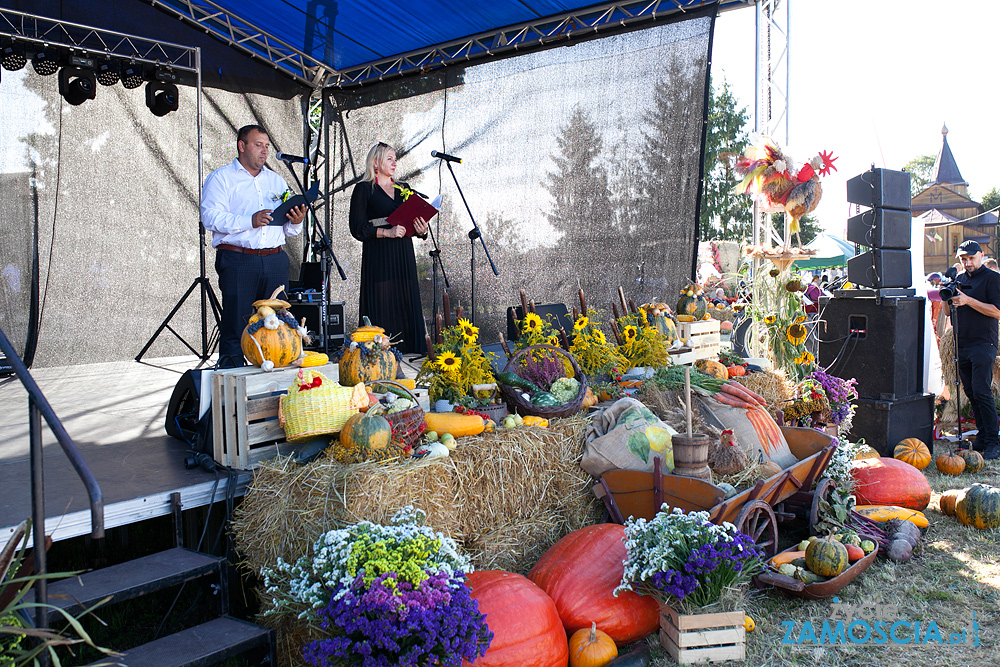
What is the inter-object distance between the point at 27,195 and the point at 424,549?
576 centimetres

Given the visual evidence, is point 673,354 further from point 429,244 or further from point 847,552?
point 429,244

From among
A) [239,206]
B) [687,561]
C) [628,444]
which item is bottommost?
[687,561]

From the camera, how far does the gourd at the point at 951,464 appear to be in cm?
444

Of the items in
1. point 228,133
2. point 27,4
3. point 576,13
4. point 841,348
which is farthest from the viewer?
point 228,133

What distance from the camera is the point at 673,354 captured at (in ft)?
13.7

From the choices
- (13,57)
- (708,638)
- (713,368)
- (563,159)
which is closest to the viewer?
(708,638)

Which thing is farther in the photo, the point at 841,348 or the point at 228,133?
the point at 228,133

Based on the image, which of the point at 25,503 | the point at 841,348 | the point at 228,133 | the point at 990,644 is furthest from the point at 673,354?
the point at 228,133

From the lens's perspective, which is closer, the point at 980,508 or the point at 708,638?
the point at 708,638

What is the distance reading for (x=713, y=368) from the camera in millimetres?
4039

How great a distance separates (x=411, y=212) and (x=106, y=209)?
380 cm

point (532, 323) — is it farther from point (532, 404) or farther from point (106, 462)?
point (106, 462)

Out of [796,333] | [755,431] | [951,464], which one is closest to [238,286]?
[755,431]

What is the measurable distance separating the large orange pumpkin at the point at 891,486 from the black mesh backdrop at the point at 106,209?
6.13 metres
